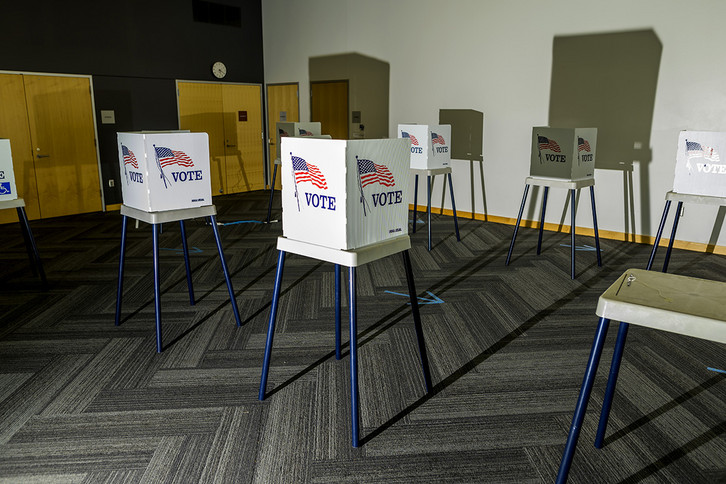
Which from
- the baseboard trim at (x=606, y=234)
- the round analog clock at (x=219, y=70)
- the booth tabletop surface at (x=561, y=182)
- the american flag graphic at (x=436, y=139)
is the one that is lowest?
the baseboard trim at (x=606, y=234)

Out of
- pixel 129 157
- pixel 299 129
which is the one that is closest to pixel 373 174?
pixel 129 157

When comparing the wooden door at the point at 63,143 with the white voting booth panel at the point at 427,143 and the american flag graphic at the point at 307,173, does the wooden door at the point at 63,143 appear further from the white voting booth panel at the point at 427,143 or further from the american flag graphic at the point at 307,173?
the american flag graphic at the point at 307,173

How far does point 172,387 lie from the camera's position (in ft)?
7.63

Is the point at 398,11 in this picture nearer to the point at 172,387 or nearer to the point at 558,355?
the point at 558,355

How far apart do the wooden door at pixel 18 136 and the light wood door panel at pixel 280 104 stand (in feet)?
10.9

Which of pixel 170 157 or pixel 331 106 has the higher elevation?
pixel 331 106

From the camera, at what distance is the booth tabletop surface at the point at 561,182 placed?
3936 millimetres

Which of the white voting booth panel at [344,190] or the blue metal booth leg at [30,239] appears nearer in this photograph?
the white voting booth panel at [344,190]

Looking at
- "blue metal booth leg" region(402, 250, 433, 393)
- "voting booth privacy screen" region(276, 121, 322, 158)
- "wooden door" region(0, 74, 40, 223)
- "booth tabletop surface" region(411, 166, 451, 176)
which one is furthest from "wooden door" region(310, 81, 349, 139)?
"blue metal booth leg" region(402, 250, 433, 393)

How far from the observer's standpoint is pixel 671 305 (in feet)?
4.30

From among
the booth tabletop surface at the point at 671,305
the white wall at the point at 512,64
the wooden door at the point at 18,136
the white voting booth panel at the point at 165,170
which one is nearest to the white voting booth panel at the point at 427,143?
the white wall at the point at 512,64

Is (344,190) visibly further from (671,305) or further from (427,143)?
(427,143)

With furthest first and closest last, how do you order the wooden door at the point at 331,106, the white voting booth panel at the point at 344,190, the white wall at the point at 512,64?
the wooden door at the point at 331,106
the white wall at the point at 512,64
the white voting booth panel at the point at 344,190

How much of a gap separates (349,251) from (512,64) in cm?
460
